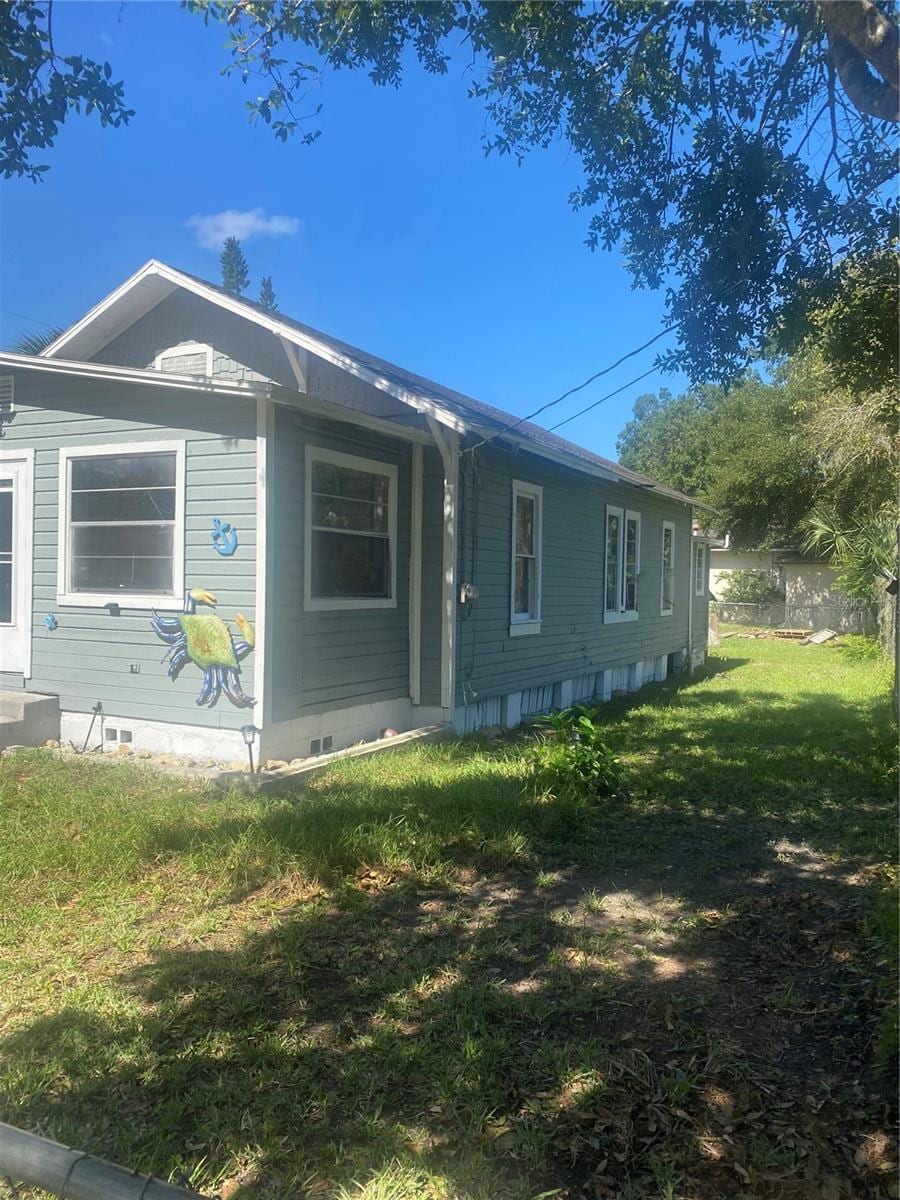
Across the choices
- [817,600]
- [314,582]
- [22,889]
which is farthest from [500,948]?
[817,600]

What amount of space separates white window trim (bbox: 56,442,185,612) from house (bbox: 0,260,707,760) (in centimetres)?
2

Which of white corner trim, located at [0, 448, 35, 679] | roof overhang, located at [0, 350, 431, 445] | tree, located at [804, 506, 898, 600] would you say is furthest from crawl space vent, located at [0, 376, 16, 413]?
tree, located at [804, 506, 898, 600]

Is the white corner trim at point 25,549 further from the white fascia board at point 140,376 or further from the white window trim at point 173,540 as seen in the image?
the white fascia board at point 140,376

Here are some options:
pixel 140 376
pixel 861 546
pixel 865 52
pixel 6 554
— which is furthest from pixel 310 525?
pixel 861 546

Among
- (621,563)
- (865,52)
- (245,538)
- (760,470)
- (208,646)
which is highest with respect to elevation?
(760,470)

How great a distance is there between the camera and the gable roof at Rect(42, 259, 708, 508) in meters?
8.33

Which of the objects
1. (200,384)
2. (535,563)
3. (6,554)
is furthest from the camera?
(535,563)

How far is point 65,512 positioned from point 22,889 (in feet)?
14.7

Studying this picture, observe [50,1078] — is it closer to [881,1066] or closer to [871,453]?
[881,1066]

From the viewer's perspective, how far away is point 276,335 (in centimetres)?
1003

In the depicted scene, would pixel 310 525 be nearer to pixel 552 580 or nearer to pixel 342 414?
pixel 342 414

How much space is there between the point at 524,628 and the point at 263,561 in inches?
171

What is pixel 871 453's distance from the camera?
67.5 ft

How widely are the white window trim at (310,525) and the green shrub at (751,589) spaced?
91.0 ft
